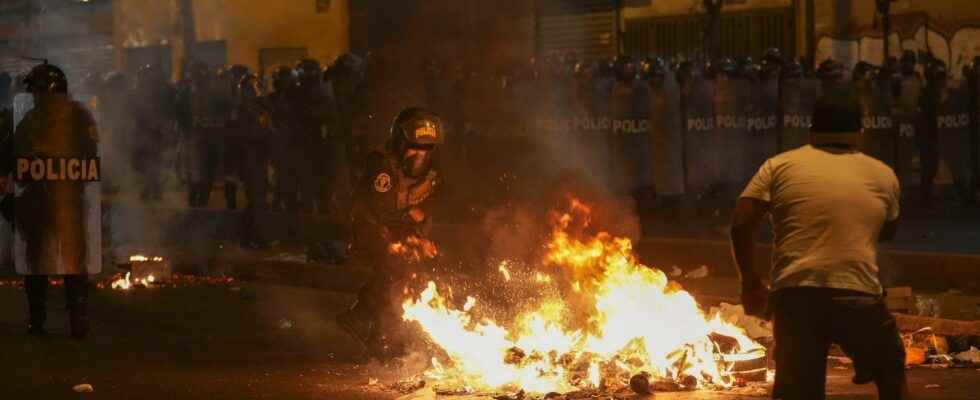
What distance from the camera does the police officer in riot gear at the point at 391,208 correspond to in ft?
28.8

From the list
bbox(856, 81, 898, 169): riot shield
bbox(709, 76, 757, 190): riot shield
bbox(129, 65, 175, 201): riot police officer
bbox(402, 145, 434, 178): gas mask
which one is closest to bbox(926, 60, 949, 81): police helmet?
bbox(856, 81, 898, 169): riot shield

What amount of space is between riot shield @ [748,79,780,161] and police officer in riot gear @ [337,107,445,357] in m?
8.83

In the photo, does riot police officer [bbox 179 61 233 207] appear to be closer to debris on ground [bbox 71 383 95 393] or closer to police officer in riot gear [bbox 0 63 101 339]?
police officer in riot gear [bbox 0 63 101 339]

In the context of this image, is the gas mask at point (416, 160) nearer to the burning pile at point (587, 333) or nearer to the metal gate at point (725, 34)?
the burning pile at point (587, 333)

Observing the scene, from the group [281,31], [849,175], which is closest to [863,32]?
[281,31]

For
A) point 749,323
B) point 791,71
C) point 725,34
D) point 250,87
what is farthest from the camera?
point 725,34

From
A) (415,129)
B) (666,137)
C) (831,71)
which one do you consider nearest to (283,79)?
(666,137)

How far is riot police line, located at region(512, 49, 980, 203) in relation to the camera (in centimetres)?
1723

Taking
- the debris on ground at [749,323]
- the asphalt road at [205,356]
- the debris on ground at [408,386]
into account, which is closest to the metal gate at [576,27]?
the asphalt road at [205,356]

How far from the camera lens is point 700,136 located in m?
17.5

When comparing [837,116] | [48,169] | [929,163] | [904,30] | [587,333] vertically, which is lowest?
[587,333]

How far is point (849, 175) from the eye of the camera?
226 inches

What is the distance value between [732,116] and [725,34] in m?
5.53

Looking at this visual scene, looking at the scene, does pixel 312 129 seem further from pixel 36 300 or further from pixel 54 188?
pixel 54 188
